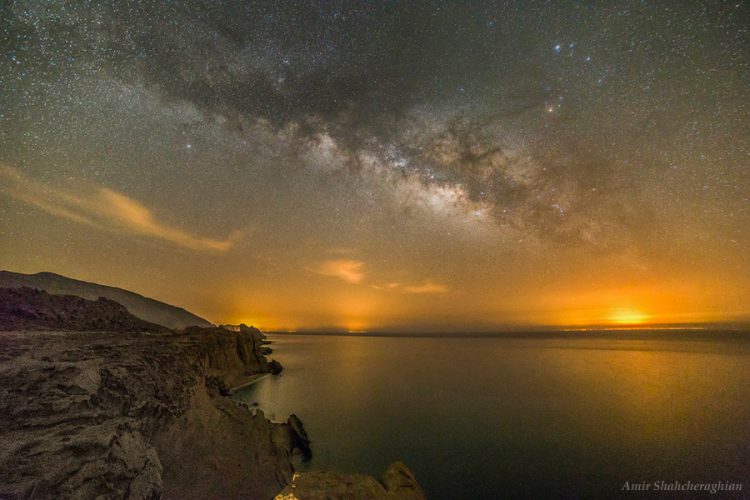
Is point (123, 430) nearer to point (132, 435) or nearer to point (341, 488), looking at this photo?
point (132, 435)

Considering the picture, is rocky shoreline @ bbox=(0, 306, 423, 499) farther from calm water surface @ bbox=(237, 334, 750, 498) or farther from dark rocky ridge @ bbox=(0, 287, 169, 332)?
dark rocky ridge @ bbox=(0, 287, 169, 332)

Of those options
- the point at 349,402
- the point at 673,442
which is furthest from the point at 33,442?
the point at 673,442

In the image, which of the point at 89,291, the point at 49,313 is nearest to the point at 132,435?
the point at 49,313

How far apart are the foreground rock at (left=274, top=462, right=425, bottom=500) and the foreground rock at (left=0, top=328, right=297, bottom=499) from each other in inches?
114

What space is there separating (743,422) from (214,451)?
119 feet

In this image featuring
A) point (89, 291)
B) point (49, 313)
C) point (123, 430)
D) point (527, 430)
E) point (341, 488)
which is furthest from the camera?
point (89, 291)

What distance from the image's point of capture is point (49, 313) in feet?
64.0

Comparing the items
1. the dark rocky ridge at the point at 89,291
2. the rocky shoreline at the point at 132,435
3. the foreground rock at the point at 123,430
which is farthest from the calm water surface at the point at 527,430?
the dark rocky ridge at the point at 89,291

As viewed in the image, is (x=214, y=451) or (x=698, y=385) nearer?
(x=214, y=451)

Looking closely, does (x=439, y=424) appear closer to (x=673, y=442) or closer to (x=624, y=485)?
(x=624, y=485)

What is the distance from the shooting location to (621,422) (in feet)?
69.1

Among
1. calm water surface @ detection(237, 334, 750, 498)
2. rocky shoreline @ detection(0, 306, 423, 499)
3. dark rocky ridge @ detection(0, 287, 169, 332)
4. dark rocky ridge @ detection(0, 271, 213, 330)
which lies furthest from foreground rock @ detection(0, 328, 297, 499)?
dark rocky ridge @ detection(0, 271, 213, 330)

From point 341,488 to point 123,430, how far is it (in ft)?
17.9

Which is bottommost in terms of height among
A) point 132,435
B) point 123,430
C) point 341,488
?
point 341,488
